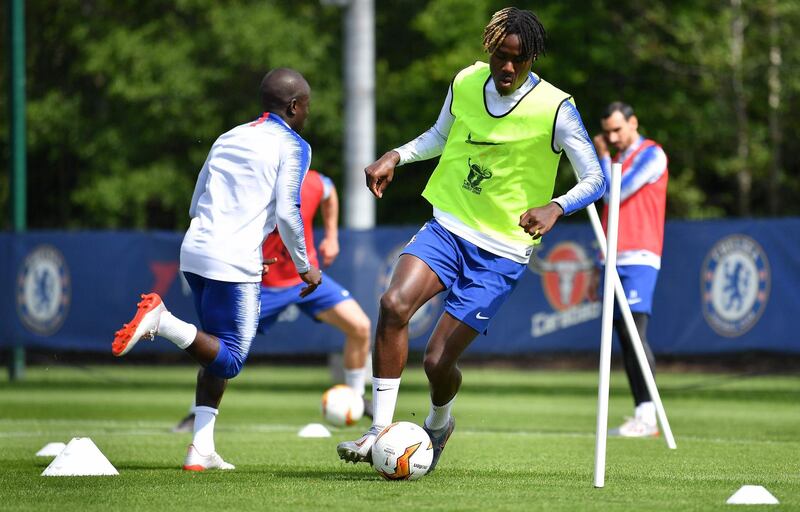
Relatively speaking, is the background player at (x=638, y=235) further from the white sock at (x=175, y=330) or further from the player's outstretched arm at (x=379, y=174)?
the white sock at (x=175, y=330)

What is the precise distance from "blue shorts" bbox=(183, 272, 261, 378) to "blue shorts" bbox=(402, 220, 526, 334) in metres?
0.94

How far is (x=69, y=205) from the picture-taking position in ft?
117

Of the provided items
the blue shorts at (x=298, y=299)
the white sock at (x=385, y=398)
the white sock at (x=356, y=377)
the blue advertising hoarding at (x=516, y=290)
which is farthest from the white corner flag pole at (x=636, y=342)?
the blue advertising hoarding at (x=516, y=290)

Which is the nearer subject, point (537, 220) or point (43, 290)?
point (537, 220)

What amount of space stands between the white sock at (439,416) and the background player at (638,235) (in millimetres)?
3185

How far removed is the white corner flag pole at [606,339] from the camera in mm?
6723

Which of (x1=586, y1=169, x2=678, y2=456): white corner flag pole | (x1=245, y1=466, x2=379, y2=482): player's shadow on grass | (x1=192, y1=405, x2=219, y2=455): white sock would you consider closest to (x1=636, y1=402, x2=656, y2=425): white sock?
(x1=586, y1=169, x2=678, y2=456): white corner flag pole

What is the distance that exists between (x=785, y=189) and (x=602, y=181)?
79.0 feet

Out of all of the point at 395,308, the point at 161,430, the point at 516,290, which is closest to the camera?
the point at 395,308

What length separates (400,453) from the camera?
280 inches

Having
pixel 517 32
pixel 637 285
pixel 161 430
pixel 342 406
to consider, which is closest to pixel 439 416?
pixel 517 32

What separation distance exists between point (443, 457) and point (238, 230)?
2.12m

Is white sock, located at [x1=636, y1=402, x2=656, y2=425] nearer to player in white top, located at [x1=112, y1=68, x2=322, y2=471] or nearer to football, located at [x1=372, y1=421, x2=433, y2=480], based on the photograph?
player in white top, located at [x1=112, y1=68, x2=322, y2=471]

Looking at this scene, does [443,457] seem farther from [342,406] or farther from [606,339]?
[606,339]
